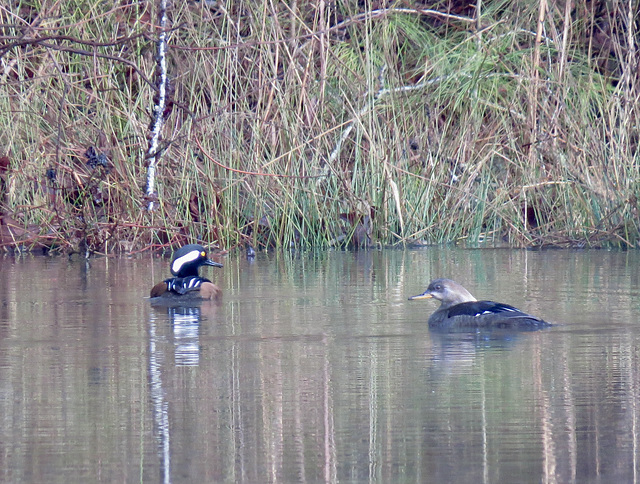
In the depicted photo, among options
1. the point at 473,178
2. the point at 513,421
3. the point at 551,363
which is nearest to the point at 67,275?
the point at 473,178

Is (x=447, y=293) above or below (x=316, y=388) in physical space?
above

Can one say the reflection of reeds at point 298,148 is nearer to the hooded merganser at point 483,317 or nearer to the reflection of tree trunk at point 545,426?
the hooded merganser at point 483,317

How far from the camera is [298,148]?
12391 mm

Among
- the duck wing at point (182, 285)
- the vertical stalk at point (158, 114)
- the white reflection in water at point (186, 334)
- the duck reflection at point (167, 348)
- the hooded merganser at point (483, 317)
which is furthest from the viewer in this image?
the vertical stalk at point (158, 114)

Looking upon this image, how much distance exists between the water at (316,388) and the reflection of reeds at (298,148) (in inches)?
121

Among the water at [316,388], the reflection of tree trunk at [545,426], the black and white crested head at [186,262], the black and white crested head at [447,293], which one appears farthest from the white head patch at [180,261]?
the reflection of tree trunk at [545,426]

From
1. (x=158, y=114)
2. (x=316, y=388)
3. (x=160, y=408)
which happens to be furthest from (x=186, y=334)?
(x=158, y=114)

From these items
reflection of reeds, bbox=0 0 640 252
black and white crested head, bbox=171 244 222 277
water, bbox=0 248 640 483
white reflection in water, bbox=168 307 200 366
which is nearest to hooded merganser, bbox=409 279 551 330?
water, bbox=0 248 640 483

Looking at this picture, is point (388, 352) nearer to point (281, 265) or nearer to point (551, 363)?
point (551, 363)

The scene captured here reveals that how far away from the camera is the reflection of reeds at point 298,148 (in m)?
12.3

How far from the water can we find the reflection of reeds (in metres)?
3.08

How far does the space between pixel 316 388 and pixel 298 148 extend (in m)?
7.13

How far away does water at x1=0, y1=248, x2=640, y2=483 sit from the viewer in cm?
424

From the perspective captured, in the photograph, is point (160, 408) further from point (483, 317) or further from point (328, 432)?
point (483, 317)
